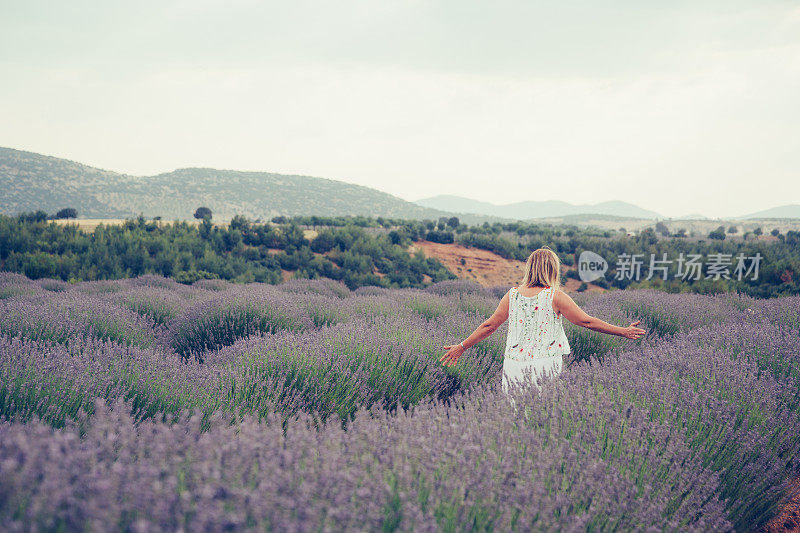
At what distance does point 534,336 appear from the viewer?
3.38 m

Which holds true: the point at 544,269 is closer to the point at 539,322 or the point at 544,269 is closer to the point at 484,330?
the point at 539,322

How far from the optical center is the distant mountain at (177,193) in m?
66.0

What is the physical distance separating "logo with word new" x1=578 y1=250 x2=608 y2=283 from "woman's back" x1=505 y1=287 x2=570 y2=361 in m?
18.9

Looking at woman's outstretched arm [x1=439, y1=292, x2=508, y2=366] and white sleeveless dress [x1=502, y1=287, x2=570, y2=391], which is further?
woman's outstretched arm [x1=439, y1=292, x2=508, y2=366]

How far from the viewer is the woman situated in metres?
3.30

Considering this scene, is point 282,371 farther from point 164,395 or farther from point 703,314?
point 703,314

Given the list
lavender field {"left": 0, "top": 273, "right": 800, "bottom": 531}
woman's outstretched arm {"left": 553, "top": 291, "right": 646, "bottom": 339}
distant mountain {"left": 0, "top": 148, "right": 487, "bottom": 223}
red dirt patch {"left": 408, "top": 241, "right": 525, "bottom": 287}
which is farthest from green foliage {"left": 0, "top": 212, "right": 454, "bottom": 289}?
distant mountain {"left": 0, "top": 148, "right": 487, "bottom": 223}

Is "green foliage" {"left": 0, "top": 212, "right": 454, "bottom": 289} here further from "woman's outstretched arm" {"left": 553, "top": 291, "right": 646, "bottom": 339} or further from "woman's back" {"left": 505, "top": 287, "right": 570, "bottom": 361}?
"woman's outstretched arm" {"left": 553, "top": 291, "right": 646, "bottom": 339}

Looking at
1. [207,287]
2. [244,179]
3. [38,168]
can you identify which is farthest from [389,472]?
[244,179]

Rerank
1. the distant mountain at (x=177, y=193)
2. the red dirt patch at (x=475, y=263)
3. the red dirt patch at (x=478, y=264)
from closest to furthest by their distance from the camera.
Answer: the red dirt patch at (x=478, y=264) → the red dirt patch at (x=475, y=263) → the distant mountain at (x=177, y=193)

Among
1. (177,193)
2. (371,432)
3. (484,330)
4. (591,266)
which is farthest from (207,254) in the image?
(177,193)

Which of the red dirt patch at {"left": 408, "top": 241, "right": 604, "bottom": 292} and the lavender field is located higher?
the lavender field

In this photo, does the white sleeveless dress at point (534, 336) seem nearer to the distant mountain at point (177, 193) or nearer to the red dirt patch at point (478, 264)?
the red dirt patch at point (478, 264)

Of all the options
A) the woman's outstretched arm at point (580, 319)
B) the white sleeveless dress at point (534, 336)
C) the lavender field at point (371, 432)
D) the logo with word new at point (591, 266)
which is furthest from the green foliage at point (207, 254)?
the woman's outstretched arm at point (580, 319)
